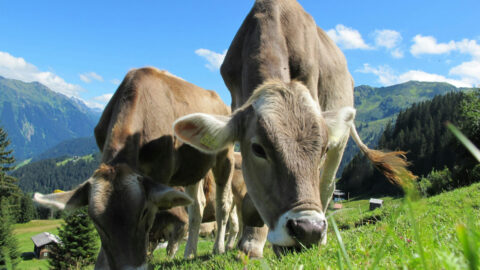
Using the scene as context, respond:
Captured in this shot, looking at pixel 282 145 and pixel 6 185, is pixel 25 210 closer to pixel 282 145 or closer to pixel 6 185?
pixel 6 185

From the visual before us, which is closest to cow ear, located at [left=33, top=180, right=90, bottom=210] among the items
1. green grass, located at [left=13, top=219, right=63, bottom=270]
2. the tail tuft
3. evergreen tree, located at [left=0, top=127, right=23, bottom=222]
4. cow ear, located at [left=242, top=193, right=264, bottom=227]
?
cow ear, located at [left=242, top=193, right=264, bottom=227]

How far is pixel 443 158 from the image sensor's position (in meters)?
86.5

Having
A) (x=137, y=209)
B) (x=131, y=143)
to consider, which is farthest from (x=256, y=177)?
(x=131, y=143)

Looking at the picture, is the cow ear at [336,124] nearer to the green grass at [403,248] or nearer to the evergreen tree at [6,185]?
the green grass at [403,248]

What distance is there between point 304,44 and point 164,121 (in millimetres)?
2727

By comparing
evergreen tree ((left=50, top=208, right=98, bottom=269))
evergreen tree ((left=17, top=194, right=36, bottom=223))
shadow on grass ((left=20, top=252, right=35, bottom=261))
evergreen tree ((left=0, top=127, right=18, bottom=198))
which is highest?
evergreen tree ((left=0, top=127, right=18, bottom=198))

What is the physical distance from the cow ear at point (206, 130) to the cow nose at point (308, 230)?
162cm

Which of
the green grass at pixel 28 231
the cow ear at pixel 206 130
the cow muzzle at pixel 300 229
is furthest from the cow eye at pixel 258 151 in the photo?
the green grass at pixel 28 231

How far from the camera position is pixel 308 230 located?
301 centimetres

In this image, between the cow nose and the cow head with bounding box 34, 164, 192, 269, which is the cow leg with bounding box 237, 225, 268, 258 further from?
the cow nose

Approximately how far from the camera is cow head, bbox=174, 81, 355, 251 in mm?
3199

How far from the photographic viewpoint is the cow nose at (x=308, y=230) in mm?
3004

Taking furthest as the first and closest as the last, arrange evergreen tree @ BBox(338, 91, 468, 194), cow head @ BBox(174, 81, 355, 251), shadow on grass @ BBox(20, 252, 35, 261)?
evergreen tree @ BBox(338, 91, 468, 194), shadow on grass @ BBox(20, 252, 35, 261), cow head @ BBox(174, 81, 355, 251)

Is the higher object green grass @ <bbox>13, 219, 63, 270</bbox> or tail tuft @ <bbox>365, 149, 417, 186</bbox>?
tail tuft @ <bbox>365, 149, 417, 186</bbox>
